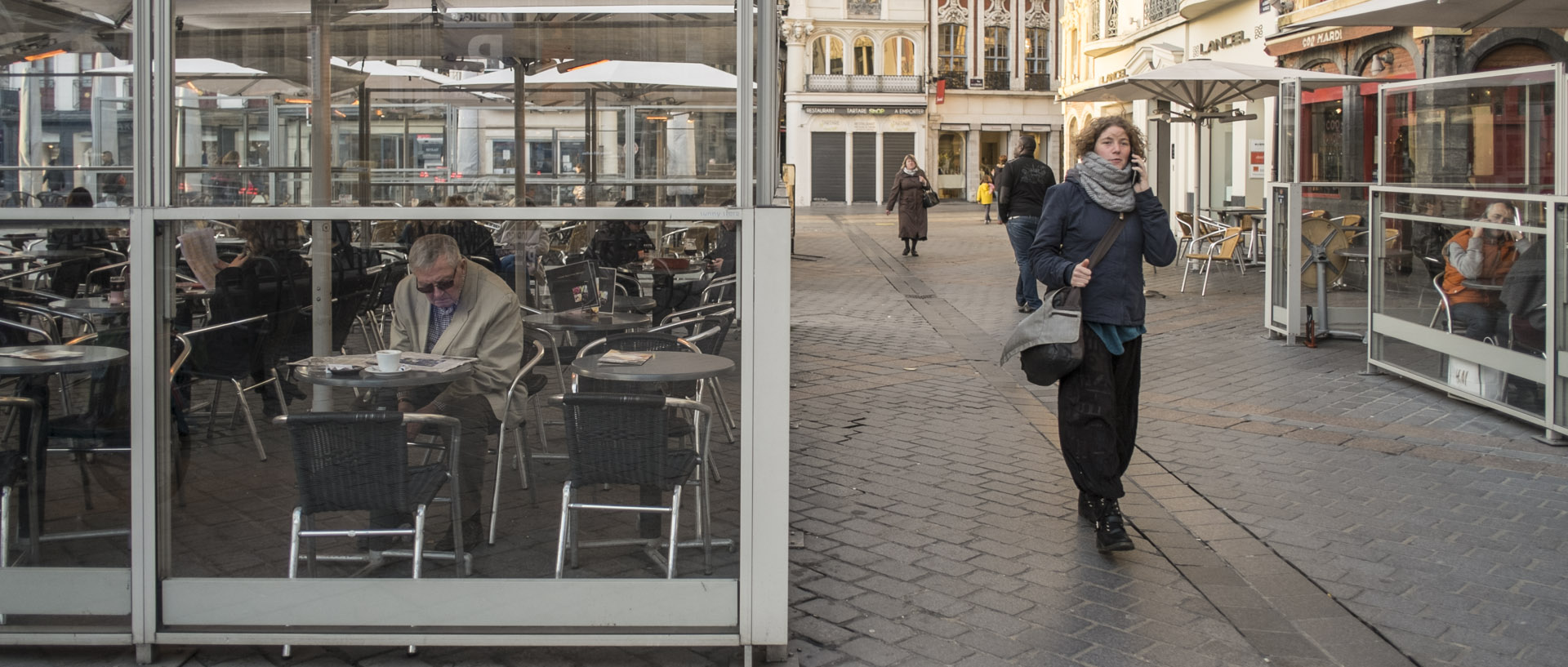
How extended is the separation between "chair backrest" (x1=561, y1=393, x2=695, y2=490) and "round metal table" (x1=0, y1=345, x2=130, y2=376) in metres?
1.40

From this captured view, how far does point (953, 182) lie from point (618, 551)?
174ft

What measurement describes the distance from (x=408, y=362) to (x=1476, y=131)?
22.3 ft

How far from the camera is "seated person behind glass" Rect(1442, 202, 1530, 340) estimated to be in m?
7.88

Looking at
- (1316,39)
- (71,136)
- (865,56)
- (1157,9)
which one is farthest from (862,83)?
(71,136)

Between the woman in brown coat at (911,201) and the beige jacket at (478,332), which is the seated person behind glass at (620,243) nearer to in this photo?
the beige jacket at (478,332)

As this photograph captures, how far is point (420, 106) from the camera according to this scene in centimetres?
487

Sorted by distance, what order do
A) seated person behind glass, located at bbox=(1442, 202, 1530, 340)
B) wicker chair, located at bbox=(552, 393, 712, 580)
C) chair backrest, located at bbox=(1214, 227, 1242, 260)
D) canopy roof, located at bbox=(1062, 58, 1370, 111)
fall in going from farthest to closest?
1. chair backrest, located at bbox=(1214, 227, 1242, 260)
2. canopy roof, located at bbox=(1062, 58, 1370, 111)
3. seated person behind glass, located at bbox=(1442, 202, 1530, 340)
4. wicker chair, located at bbox=(552, 393, 712, 580)

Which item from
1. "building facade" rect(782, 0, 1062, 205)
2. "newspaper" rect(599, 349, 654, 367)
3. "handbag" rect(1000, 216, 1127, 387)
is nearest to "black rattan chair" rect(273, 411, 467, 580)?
"newspaper" rect(599, 349, 654, 367)

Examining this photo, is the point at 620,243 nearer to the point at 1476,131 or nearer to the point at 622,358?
the point at 622,358

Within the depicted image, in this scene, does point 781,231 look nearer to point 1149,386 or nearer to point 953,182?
point 1149,386

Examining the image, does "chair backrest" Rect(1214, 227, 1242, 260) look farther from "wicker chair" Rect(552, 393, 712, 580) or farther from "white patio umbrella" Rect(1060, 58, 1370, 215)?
"wicker chair" Rect(552, 393, 712, 580)

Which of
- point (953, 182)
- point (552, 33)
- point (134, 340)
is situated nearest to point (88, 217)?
point (134, 340)

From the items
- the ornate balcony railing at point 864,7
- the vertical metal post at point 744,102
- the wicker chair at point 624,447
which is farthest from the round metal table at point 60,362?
the ornate balcony railing at point 864,7

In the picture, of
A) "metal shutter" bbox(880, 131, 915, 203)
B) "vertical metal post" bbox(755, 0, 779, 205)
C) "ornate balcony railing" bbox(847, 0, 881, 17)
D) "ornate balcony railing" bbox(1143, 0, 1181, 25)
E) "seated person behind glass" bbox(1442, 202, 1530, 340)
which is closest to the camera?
"vertical metal post" bbox(755, 0, 779, 205)
